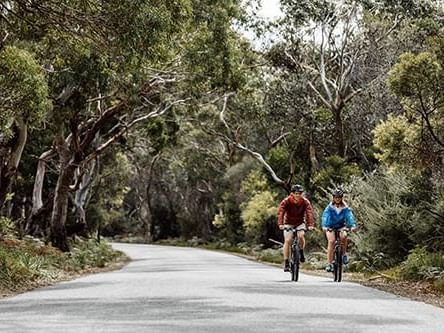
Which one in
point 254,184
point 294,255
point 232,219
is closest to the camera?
point 294,255

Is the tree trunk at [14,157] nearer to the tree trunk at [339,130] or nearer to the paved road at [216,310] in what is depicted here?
the paved road at [216,310]

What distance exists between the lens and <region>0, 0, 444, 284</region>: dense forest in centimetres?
1702

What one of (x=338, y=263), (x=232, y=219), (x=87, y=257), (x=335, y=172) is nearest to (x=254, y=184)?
(x=232, y=219)

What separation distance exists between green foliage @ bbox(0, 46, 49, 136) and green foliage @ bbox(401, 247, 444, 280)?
9.11m

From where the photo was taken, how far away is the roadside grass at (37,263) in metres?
17.9

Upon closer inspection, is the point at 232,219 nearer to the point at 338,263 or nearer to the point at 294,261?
the point at 338,263

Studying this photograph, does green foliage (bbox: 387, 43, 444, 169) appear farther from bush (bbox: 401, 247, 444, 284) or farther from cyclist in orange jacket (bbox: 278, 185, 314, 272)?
cyclist in orange jacket (bbox: 278, 185, 314, 272)

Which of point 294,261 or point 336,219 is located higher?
point 336,219

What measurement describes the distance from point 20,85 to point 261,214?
97.8ft

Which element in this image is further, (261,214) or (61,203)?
(261,214)

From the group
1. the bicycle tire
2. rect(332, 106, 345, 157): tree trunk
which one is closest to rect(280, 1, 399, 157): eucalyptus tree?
rect(332, 106, 345, 157): tree trunk

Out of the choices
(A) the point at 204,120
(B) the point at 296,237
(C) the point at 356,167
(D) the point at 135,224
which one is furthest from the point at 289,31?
(D) the point at 135,224

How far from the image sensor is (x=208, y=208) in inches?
2736

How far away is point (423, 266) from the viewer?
18750 mm
